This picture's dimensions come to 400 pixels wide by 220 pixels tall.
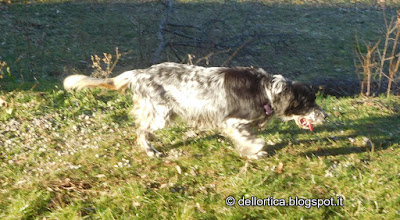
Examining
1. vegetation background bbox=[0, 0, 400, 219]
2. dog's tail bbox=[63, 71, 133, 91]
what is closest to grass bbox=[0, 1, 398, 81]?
vegetation background bbox=[0, 0, 400, 219]

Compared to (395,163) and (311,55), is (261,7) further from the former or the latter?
(395,163)

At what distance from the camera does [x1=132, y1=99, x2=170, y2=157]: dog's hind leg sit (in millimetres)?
5465

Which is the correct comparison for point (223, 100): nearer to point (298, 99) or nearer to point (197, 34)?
point (298, 99)

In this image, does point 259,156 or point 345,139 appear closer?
point 259,156

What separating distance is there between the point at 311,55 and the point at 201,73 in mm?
7239

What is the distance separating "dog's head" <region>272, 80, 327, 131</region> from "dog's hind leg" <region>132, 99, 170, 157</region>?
1298 millimetres

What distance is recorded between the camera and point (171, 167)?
5.18 metres

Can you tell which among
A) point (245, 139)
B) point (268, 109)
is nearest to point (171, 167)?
point (245, 139)

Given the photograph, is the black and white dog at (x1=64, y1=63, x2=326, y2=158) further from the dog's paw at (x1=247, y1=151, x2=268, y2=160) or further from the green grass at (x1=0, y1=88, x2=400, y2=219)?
the green grass at (x1=0, y1=88, x2=400, y2=219)

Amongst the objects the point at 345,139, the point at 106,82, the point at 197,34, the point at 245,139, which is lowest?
the point at 197,34

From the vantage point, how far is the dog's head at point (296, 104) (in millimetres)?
5273

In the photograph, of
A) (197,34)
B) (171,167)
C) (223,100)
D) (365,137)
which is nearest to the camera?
(171,167)

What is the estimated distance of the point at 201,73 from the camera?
5.41 metres

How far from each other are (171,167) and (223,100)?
0.95 meters
